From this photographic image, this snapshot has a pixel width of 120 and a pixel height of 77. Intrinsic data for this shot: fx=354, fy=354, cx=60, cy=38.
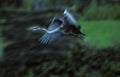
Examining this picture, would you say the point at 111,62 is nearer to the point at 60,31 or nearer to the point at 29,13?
the point at 29,13

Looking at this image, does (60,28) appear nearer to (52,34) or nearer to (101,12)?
(52,34)

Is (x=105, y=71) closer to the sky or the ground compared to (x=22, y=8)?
closer to the ground

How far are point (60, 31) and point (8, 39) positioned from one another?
2.15 m

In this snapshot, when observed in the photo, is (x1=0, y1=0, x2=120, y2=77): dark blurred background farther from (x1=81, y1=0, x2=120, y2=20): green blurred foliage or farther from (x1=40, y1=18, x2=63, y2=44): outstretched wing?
(x1=40, y1=18, x2=63, y2=44): outstretched wing

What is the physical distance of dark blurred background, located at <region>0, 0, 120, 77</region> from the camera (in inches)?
131

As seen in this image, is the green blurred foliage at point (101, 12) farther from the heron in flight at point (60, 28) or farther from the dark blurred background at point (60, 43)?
the heron in flight at point (60, 28)

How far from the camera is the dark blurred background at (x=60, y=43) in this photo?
333 centimetres

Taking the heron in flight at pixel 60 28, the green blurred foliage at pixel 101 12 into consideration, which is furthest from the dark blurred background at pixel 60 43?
the heron in flight at pixel 60 28

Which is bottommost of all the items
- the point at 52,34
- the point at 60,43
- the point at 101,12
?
the point at 60,43

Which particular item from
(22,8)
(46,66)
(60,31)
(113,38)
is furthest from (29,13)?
(60,31)

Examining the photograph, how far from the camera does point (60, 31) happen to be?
1366 mm

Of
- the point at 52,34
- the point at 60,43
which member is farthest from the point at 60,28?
the point at 60,43

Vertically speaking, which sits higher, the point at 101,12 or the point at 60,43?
the point at 101,12

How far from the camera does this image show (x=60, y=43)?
3416 millimetres
